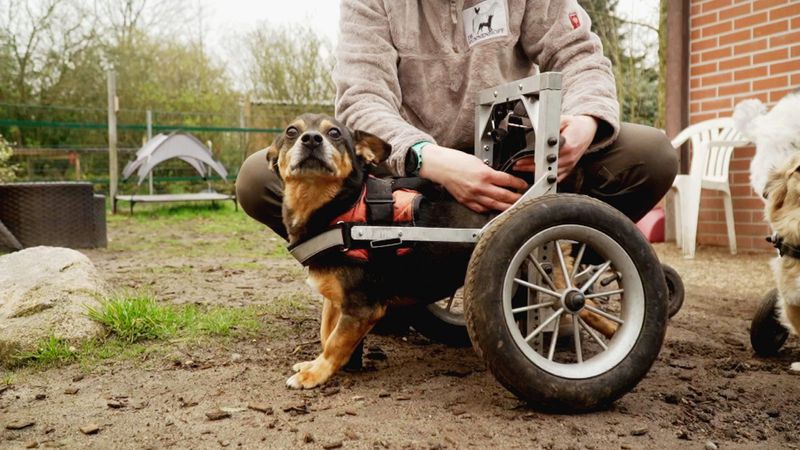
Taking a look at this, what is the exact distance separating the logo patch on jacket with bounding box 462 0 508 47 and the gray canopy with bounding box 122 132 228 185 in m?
7.90

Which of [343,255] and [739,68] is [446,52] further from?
[739,68]

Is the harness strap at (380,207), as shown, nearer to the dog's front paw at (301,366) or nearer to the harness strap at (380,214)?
the harness strap at (380,214)

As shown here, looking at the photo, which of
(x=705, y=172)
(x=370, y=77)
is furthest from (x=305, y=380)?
(x=705, y=172)

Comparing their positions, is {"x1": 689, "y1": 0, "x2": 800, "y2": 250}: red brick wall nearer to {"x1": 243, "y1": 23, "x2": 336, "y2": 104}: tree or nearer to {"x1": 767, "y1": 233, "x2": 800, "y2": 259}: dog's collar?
{"x1": 767, "y1": 233, "x2": 800, "y2": 259}: dog's collar

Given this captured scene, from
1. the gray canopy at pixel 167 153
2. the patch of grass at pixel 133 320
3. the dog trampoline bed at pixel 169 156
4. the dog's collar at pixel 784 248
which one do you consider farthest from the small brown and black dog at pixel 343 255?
the gray canopy at pixel 167 153

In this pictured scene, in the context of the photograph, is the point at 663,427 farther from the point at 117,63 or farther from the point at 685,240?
the point at 117,63

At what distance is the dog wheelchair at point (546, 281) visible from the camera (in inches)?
67.0

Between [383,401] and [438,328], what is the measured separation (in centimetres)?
79

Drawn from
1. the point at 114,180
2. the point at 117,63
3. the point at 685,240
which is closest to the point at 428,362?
the point at 685,240

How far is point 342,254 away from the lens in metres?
2.08

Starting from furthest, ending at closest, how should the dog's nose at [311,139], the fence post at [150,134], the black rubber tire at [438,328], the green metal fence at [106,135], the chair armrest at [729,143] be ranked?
1. the green metal fence at [106,135]
2. the fence post at [150,134]
3. the chair armrest at [729,143]
4. the black rubber tire at [438,328]
5. the dog's nose at [311,139]

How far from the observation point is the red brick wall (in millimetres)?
5152

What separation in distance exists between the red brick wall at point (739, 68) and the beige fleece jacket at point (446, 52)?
3.54m

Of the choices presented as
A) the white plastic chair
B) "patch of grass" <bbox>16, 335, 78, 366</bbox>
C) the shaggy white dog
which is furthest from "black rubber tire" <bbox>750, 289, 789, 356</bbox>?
the white plastic chair
